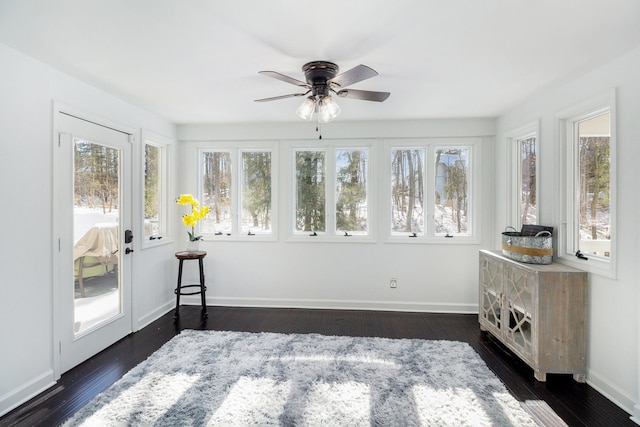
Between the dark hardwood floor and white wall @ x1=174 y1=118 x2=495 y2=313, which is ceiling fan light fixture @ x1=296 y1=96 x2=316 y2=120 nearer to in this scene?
white wall @ x1=174 y1=118 x2=495 y2=313

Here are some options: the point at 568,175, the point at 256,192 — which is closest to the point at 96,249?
the point at 256,192

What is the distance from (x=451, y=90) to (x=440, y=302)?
8.67 feet

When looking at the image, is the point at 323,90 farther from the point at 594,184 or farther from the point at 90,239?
the point at 90,239

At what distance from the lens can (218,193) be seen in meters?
4.34

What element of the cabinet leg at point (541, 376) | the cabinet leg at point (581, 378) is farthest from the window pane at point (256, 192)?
the cabinet leg at point (581, 378)

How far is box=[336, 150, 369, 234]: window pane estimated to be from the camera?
13.6 feet

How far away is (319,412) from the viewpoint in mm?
2053

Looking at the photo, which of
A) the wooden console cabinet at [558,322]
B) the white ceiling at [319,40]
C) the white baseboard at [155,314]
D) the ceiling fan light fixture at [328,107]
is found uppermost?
the white ceiling at [319,40]

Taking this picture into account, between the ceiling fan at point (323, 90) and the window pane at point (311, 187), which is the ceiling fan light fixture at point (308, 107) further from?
the window pane at point (311, 187)

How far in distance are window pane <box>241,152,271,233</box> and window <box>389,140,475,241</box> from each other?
1745mm

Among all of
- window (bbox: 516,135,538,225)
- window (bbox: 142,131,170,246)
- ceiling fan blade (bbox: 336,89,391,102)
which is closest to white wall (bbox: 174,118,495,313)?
window (bbox: 142,131,170,246)

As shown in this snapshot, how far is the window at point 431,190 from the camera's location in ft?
13.3

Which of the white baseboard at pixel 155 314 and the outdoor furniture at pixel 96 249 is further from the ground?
the outdoor furniture at pixel 96 249

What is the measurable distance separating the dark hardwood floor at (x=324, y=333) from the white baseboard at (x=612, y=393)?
43mm
